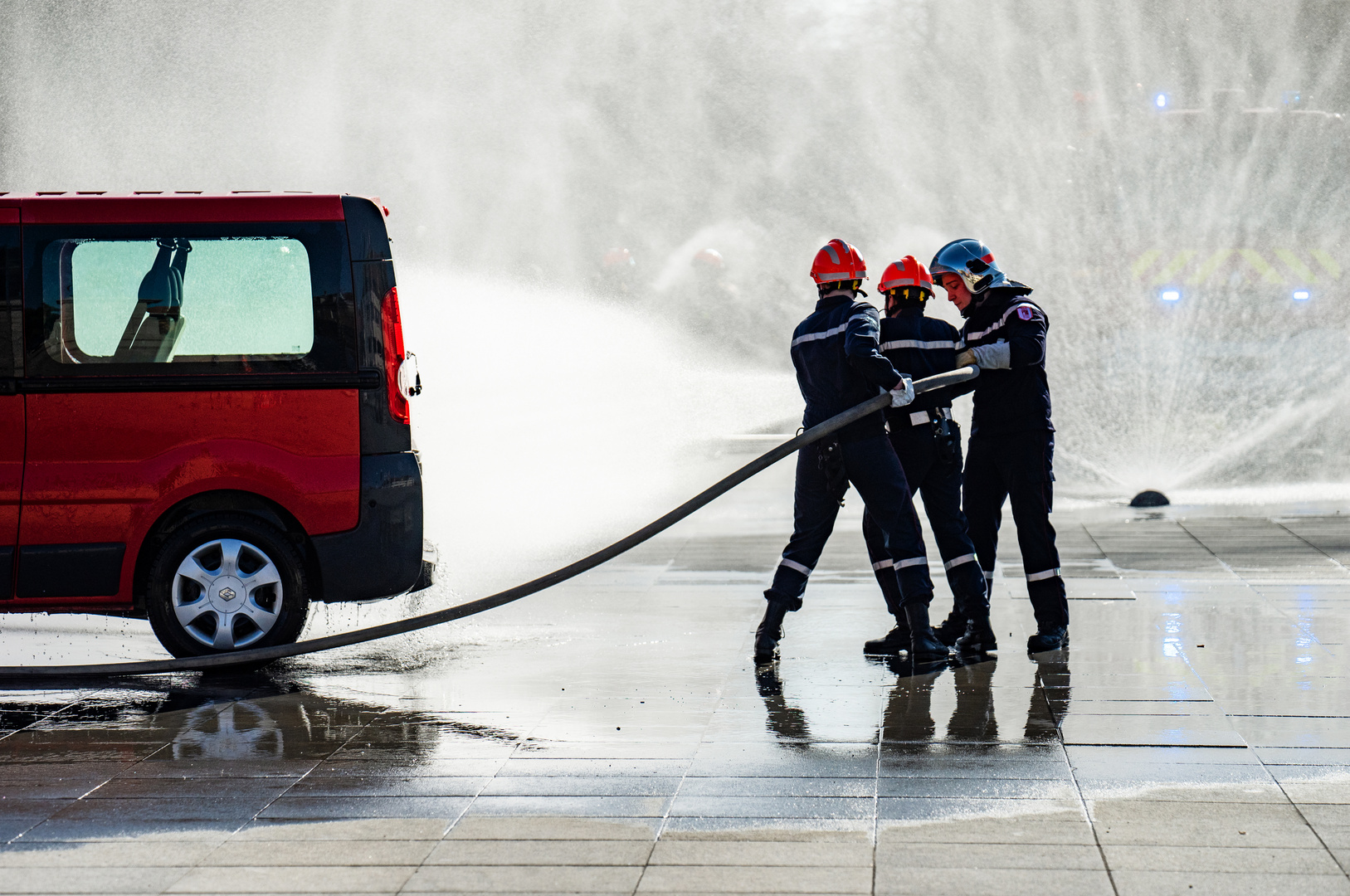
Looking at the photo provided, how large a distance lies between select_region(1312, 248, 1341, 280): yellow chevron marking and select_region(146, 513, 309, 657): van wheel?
20.6 meters

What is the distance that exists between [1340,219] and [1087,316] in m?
4.58

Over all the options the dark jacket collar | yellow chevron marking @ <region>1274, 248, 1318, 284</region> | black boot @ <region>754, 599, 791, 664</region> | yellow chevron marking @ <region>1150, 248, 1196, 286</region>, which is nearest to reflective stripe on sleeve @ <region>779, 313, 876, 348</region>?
the dark jacket collar

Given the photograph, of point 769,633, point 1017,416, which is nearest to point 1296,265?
point 1017,416

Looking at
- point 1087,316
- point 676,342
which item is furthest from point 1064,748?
point 676,342

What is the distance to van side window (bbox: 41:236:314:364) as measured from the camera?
6.66m

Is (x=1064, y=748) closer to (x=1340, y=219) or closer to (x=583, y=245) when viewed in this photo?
(x=1340, y=219)

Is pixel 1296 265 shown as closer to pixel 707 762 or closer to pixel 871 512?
pixel 871 512

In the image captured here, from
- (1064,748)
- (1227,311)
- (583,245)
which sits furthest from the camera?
(583,245)

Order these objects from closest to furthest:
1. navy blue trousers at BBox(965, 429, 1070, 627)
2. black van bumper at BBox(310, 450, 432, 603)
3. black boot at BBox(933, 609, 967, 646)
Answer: black van bumper at BBox(310, 450, 432, 603) < navy blue trousers at BBox(965, 429, 1070, 627) < black boot at BBox(933, 609, 967, 646)

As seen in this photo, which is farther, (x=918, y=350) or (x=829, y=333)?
(x=918, y=350)

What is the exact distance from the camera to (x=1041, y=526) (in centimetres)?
702

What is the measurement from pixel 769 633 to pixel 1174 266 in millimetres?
19272

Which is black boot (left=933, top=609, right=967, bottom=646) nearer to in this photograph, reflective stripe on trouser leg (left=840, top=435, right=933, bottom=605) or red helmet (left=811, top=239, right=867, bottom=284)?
reflective stripe on trouser leg (left=840, top=435, right=933, bottom=605)

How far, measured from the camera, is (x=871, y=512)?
6.82 m
